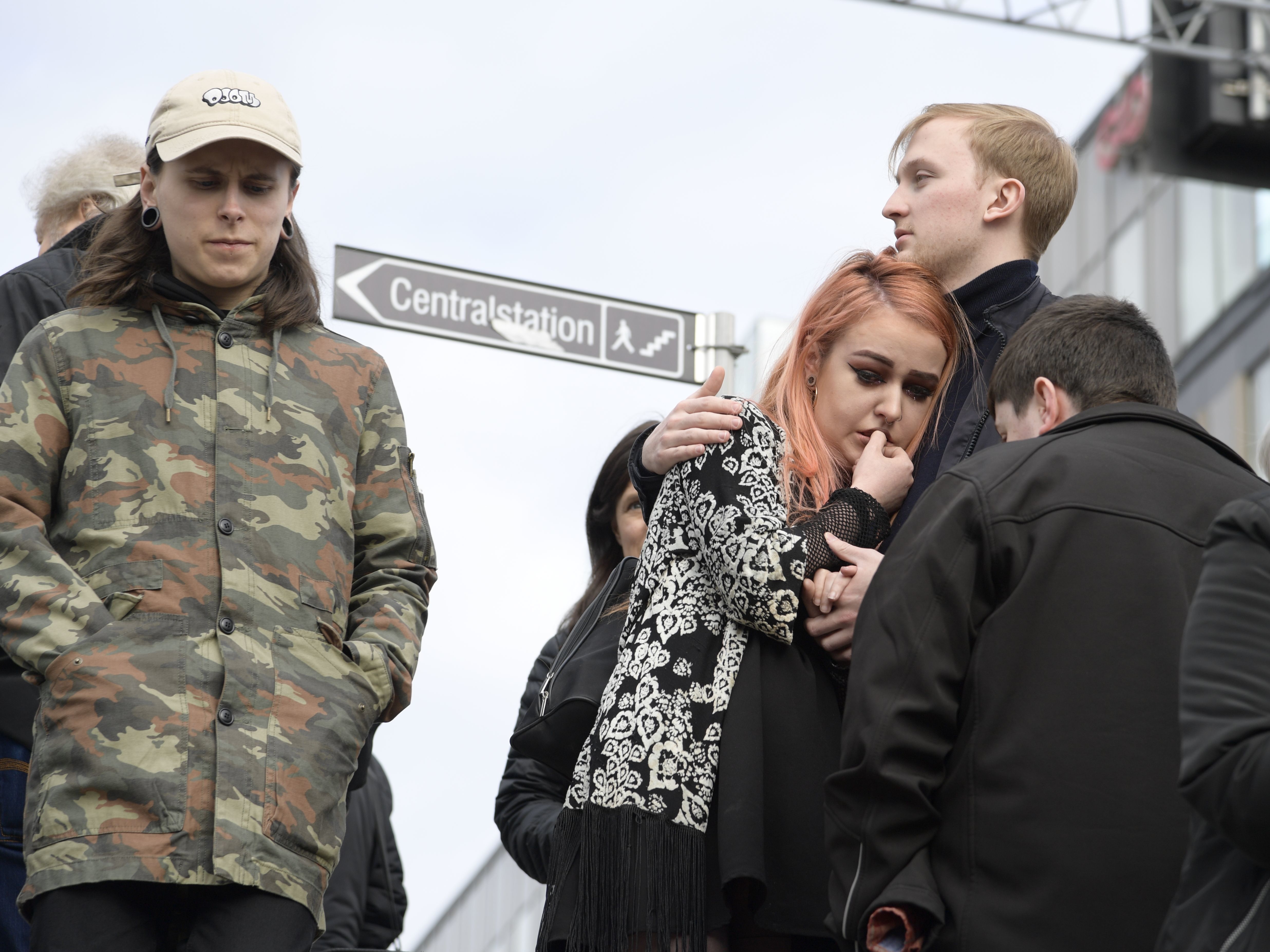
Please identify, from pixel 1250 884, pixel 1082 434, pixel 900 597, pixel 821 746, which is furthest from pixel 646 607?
pixel 1250 884

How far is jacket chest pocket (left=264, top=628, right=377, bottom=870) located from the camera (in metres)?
2.95

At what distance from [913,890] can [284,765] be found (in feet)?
3.58

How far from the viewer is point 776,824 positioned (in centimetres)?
298

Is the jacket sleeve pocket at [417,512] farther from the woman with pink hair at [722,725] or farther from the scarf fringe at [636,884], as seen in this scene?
the scarf fringe at [636,884]

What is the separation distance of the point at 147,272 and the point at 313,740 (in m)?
0.99

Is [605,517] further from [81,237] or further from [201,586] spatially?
[201,586]

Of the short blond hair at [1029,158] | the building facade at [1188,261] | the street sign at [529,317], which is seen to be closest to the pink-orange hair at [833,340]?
the short blond hair at [1029,158]

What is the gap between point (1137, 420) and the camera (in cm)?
283

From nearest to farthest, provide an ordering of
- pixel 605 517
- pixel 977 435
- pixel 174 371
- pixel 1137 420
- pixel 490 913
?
pixel 1137 420, pixel 174 371, pixel 977 435, pixel 605 517, pixel 490 913

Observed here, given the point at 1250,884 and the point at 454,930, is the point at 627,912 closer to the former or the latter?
the point at 1250,884

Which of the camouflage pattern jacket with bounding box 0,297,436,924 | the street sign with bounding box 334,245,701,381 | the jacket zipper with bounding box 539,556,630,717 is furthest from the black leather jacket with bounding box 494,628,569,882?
the street sign with bounding box 334,245,701,381

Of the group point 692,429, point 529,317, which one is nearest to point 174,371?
point 692,429

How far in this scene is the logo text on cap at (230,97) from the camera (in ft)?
11.0

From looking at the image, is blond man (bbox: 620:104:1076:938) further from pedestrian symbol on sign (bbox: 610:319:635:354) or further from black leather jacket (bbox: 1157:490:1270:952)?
pedestrian symbol on sign (bbox: 610:319:635:354)
